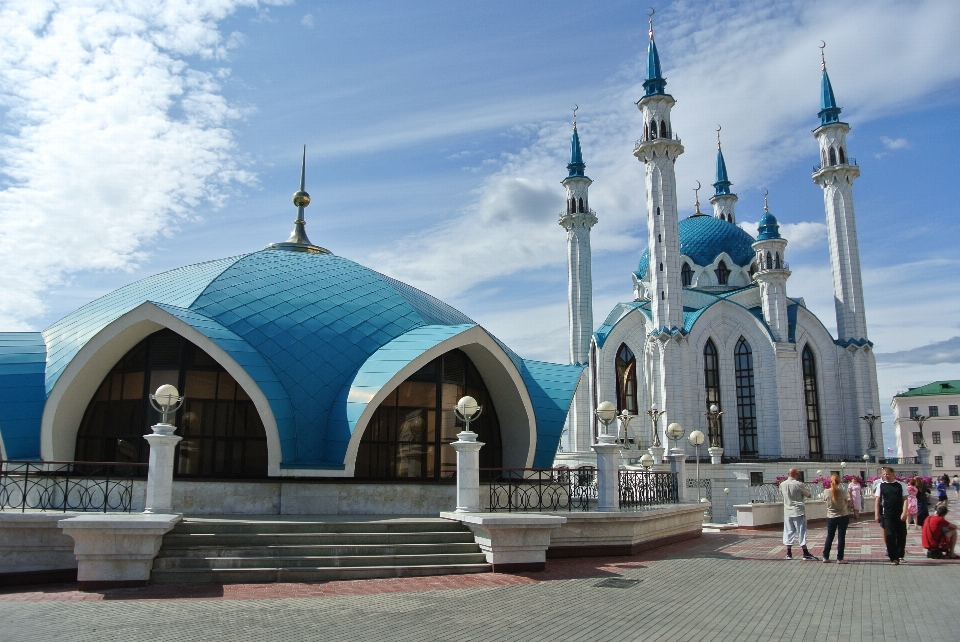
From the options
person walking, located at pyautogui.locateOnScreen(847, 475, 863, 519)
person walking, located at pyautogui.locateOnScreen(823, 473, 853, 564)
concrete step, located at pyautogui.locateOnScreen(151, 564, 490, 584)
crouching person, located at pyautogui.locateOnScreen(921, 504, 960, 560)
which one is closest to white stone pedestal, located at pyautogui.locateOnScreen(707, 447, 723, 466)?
person walking, located at pyautogui.locateOnScreen(847, 475, 863, 519)

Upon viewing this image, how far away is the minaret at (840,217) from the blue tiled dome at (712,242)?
5.84 metres

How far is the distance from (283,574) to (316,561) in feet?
1.68

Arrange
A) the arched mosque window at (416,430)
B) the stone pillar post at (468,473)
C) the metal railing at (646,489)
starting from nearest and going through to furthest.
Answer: the stone pillar post at (468,473) < the metal railing at (646,489) < the arched mosque window at (416,430)

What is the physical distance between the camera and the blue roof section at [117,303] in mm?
15344

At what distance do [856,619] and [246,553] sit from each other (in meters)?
7.61

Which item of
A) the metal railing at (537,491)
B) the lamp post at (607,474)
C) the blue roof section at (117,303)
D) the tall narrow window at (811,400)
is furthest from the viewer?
the tall narrow window at (811,400)

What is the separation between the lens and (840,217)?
4306 cm

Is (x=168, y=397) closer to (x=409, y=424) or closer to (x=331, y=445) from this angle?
(x=331, y=445)

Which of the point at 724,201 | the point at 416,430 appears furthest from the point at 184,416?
the point at 724,201

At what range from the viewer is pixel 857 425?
4025cm

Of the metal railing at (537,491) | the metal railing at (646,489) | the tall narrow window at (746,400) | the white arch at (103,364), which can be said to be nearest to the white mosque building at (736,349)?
the tall narrow window at (746,400)

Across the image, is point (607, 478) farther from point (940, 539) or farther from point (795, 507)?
point (940, 539)

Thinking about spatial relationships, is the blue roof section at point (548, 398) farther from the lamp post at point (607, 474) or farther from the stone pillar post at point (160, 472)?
the stone pillar post at point (160, 472)

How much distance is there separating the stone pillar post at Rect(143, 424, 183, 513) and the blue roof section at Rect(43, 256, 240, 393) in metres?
4.62
